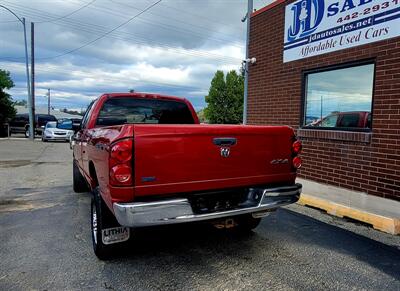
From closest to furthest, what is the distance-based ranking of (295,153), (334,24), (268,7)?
(295,153)
(334,24)
(268,7)

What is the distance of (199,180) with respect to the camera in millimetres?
3506

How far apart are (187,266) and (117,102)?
8.90 ft

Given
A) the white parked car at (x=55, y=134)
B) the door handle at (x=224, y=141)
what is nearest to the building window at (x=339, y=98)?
the door handle at (x=224, y=141)

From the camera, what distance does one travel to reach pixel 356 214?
5.68 metres

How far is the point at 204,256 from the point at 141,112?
8.01ft

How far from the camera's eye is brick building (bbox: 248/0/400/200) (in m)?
5.92

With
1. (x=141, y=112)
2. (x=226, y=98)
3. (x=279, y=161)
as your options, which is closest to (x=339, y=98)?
(x=279, y=161)

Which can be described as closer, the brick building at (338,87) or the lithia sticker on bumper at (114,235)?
the lithia sticker on bumper at (114,235)

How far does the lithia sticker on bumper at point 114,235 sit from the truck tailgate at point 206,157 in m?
0.85

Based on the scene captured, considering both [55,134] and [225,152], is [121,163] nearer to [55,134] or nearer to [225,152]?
[225,152]

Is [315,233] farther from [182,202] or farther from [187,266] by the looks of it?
[182,202]

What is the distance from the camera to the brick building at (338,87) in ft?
19.4

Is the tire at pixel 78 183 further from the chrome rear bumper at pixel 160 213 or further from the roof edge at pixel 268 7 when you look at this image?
the roof edge at pixel 268 7

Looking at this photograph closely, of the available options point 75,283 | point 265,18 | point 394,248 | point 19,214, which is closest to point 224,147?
point 75,283
